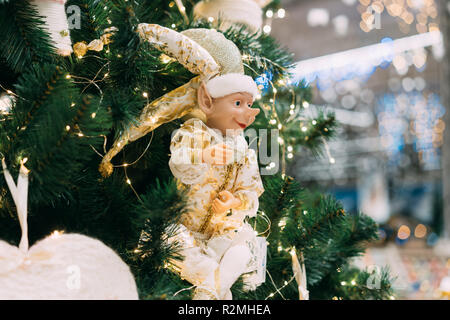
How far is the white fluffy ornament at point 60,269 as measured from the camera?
1.40 feet

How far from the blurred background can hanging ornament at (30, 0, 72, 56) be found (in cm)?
339

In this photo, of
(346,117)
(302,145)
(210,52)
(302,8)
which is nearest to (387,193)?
(346,117)

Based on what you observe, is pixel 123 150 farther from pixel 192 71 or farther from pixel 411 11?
pixel 411 11

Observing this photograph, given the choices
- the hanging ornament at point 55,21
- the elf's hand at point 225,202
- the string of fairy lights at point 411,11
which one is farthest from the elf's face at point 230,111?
the string of fairy lights at point 411,11

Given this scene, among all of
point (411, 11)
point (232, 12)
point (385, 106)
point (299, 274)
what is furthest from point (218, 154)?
point (385, 106)

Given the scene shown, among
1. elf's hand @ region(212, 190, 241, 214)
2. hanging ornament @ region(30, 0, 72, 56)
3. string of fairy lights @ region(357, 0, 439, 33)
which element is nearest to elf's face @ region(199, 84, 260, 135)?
elf's hand @ region(212, 190, 241, 214)

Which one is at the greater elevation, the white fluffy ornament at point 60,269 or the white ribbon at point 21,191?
the white ribbon at point 21,191

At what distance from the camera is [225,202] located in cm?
65

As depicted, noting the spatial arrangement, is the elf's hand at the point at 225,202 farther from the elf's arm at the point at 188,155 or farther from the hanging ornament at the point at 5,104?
the hanging ornament at the point at 5,104

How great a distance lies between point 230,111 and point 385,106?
5.32 m

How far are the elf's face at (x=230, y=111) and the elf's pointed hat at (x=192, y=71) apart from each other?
11 millimetres

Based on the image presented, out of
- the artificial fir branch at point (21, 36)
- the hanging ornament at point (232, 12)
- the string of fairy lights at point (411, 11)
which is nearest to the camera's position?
the artificial fir branch at point (21, 36)

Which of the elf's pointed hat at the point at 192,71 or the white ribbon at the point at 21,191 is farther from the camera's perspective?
the elf's pointed hat at the point at 192,71

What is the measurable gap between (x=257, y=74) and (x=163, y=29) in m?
0.23
